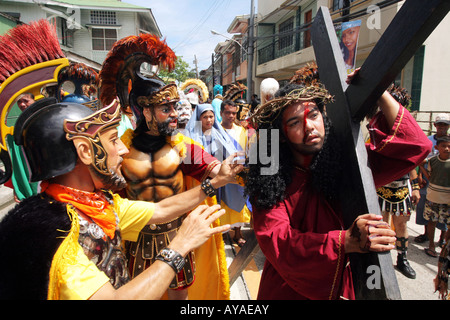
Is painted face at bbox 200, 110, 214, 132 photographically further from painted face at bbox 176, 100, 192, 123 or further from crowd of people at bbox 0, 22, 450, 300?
crowd of people at bbox 0, 22, 450, 300

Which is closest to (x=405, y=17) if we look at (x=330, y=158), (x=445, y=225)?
(x=330, y=158)

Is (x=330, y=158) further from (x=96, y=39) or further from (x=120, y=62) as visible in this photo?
(x=96, y=39)

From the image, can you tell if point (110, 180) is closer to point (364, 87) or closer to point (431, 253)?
point (364, 87)

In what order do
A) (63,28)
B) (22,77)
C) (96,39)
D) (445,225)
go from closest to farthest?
(22,77) < (445,225) < (63,28) < (96,39)

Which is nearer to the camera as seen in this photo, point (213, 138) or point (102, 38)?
point (213, 138)

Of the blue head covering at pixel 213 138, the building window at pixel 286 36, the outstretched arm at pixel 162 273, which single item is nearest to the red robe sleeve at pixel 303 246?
the outstretched arm at pixel 162 273

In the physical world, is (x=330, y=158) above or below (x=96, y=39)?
below

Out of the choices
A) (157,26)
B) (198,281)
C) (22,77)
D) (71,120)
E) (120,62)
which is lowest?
(198,281)

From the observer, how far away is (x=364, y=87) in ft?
4.26

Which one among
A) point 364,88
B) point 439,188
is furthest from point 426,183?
point 364,88

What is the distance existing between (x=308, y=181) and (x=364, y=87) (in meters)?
0.61

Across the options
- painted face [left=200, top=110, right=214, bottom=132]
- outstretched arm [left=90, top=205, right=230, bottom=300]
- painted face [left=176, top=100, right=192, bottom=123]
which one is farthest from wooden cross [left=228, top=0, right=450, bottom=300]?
painted face [left=176, top=100, right=192, bottom=123]

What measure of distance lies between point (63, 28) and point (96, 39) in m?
2.13

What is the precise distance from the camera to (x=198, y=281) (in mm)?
2943
